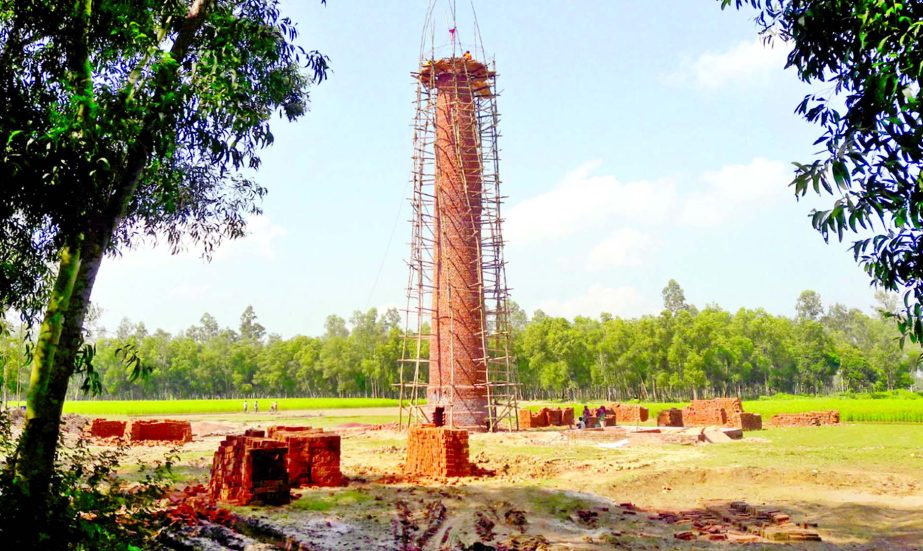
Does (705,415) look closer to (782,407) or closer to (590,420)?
(590,420)

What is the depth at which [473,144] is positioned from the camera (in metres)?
29.3

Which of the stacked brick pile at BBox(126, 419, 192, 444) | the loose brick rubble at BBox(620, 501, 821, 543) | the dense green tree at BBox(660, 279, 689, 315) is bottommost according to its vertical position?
the loose brick rubble at BBox(620, 501, 821, 543)

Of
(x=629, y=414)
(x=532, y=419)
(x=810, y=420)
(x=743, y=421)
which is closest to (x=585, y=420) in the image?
(x=532, y=419)

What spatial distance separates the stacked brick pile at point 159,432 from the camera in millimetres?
23595

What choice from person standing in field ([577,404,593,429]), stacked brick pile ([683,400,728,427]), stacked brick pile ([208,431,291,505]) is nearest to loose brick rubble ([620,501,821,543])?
stacked brick pile ([208,431,291,505])

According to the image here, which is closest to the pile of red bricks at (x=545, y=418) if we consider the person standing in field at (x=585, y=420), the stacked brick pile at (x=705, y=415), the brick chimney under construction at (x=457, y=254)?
the person standing in field at (x=585, y=420)

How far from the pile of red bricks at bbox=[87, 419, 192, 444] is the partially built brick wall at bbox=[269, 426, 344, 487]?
13.2 m

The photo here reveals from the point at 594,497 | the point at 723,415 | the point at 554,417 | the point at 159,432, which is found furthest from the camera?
the point at 554,417

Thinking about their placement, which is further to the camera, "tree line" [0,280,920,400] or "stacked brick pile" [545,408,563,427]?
"tree line" [0,280,920,400]

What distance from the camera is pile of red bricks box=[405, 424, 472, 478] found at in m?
14.9

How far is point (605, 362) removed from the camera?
214 feet

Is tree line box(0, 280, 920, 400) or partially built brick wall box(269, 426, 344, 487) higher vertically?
tree line box(0, 280, 920, 400)

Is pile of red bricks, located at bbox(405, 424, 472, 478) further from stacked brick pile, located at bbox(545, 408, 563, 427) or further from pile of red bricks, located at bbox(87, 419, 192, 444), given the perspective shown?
stacked brick pile, located at bbox(545, 408, 563, 427)

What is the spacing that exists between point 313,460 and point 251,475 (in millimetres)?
2748
